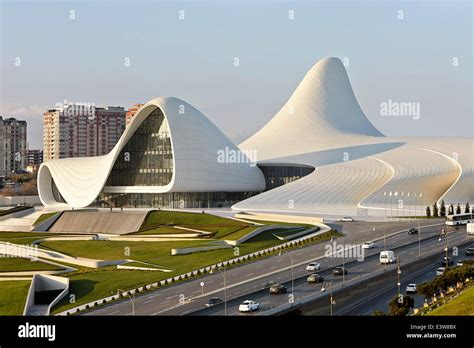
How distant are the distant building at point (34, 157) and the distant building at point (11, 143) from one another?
13.7 m

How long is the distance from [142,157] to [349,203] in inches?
762

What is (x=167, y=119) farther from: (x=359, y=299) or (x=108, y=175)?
(x=359, y=299)

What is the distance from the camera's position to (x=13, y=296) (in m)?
24.6

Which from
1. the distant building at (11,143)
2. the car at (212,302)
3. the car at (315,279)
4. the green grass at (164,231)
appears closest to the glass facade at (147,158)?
the green grass at (164,231)

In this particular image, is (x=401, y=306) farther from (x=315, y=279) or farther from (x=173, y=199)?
(x=173, y=199)

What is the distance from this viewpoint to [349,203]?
181 feet

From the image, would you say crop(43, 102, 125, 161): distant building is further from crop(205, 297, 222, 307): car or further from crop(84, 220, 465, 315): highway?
crop(205, 297, 222, 307): car

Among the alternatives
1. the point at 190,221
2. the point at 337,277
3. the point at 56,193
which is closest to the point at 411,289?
the point at 337,277

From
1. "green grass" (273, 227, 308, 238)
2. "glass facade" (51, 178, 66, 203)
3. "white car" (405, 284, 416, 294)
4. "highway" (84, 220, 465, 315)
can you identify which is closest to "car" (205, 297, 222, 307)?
"highway" (84, 220, 465, 315)

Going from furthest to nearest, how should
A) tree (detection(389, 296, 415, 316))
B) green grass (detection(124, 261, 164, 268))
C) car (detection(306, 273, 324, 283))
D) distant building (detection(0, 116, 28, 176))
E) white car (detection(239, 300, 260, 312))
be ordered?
distant building (detection(0, 116, 28, 176)), green grass (detection(124, 261, 164, 268)), car (detection(306, 273, 324, 283)), white car (detection(239, 300, 260, 312)), tree (detection(389, 296, 415, 316))

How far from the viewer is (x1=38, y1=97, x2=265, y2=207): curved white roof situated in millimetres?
58312

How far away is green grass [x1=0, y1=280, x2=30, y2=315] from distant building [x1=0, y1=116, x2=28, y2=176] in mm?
95344

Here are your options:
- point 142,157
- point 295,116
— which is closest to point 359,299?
point 142,157
